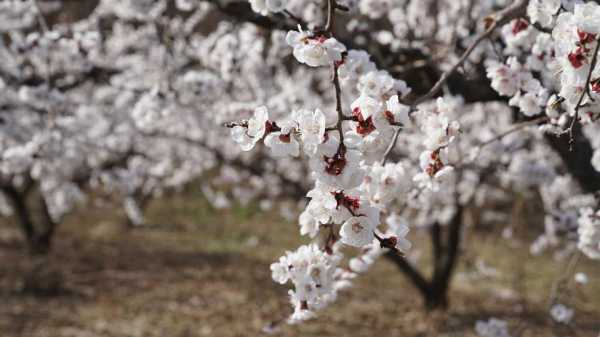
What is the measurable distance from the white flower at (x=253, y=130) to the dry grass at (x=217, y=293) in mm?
4040

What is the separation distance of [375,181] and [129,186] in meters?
5.38

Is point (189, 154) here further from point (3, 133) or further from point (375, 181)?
point (375, 181)

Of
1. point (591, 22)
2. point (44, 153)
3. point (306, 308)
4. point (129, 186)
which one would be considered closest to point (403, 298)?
point (129, 186)

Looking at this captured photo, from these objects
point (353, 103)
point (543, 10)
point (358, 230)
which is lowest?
point (358, 230)

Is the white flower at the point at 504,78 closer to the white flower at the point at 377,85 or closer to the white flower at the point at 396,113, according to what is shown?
the white flower at the point at 377,85

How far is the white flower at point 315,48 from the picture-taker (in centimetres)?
138

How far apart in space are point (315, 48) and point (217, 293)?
6.99 m

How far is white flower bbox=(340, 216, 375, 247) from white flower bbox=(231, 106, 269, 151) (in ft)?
0.94

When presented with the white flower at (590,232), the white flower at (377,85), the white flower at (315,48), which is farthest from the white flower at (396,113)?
the white flower at (590,232)

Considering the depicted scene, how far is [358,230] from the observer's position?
4.55 ft

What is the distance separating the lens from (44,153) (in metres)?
4.12

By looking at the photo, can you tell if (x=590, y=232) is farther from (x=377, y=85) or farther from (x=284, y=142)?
(x=284, y=142)

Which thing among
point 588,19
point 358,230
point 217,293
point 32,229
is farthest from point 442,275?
point 32,229

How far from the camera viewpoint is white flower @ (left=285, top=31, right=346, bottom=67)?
54.3 inches
